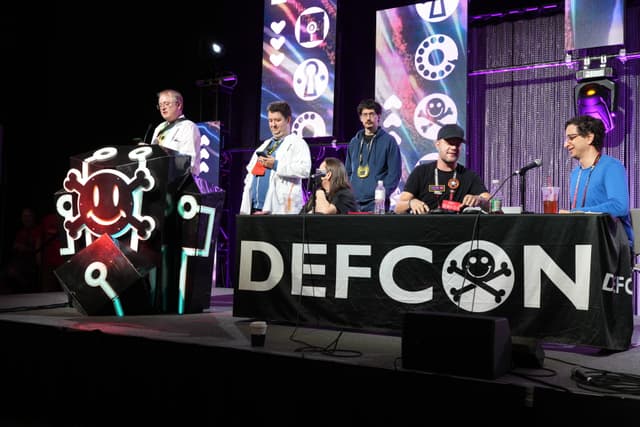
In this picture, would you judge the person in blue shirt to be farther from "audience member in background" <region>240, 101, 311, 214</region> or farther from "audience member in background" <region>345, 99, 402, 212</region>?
"audience member in background" <region>240, 101, 311, 214</region>

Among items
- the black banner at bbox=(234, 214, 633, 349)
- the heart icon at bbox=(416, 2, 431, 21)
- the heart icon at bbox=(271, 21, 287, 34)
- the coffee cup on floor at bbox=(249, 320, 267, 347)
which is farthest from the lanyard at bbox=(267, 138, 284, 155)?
the heart icon at bbox=(271, 21, 287, 34)

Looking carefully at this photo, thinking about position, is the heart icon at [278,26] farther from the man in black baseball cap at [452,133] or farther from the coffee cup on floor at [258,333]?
the coffee cup on floor at [258,333]

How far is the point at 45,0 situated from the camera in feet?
24.5

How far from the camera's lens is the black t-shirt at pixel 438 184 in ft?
13.3

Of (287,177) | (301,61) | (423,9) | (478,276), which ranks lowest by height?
(478,276)

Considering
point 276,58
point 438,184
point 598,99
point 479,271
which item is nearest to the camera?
point 479,271

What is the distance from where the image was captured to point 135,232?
4453 millimetres

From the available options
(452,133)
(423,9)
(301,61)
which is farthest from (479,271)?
(301,61)

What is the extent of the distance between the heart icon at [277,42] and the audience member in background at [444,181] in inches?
157

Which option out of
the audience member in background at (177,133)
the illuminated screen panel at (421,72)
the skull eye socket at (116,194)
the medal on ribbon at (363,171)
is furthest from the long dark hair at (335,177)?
the illuminated screen panel at (421,72)

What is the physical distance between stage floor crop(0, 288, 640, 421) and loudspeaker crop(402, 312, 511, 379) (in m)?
0.04

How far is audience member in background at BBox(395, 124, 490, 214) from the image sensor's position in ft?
13.0

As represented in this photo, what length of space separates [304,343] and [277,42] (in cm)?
518

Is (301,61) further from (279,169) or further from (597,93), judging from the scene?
(597,93)
